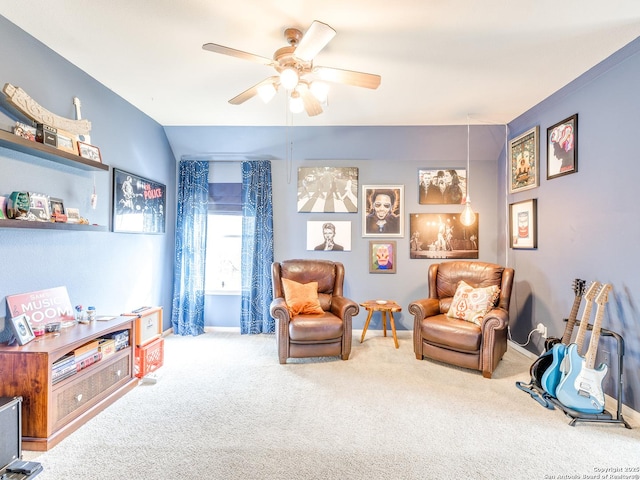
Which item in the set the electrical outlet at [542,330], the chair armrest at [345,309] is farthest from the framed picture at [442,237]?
the chair armrest at [345,309]

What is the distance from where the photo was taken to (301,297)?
360 centimetres

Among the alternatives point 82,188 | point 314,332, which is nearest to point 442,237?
point 314,332

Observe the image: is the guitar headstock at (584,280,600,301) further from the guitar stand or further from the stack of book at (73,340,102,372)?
the stack of book at (73,340,102,372)

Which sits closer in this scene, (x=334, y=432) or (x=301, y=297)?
(x=334, y=432)

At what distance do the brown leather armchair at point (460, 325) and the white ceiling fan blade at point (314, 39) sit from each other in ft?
8.78

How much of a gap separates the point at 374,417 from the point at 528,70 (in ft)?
10.5

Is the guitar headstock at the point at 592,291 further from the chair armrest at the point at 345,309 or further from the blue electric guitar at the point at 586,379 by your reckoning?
the chair armrest at the point at 345,309

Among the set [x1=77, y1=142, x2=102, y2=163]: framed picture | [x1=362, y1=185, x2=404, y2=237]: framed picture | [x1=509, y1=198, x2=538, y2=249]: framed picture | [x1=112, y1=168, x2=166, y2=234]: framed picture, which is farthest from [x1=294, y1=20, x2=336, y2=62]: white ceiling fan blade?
[x1=509, y1=198, x2=538, y2=249]: framed picture

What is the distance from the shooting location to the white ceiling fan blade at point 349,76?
2.14 meters

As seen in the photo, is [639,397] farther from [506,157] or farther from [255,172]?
[255,172]

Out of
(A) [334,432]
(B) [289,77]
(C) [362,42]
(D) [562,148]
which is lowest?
(A) [334,432]

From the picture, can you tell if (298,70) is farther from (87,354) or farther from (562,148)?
(562,148)

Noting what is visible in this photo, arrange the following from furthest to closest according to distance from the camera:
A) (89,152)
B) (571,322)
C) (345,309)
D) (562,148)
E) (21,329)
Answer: (345,309) → (562,148) → (89,152) → (571,322) → (21,329)

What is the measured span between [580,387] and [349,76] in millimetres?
2847
